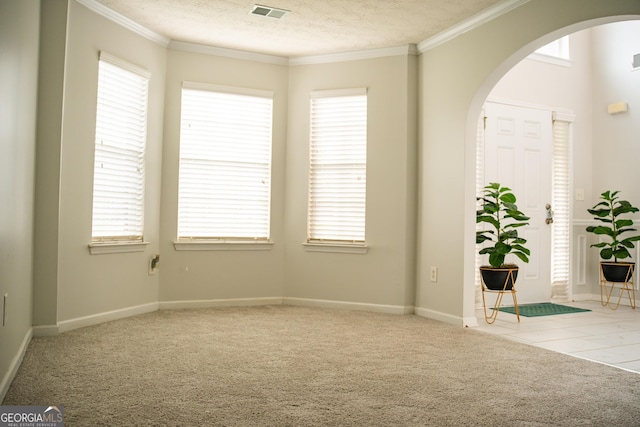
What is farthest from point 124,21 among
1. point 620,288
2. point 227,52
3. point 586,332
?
point 620,288

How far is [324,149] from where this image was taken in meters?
5.34

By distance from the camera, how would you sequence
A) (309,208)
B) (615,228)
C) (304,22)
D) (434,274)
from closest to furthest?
1. (304,22)
2. (434,274)
3. (309,208)
4. (615,228)

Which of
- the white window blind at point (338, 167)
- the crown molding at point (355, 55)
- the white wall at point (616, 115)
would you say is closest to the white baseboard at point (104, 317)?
the white window blind at point (338, 167)

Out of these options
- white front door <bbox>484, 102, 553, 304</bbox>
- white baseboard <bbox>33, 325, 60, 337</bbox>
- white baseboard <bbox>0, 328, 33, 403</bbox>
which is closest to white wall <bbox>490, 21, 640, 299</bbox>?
white front door <bbox>484, 102, 553, 304</bbox>

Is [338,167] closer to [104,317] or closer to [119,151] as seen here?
[119,151]

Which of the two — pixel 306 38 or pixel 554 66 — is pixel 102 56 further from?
pixel 554 66

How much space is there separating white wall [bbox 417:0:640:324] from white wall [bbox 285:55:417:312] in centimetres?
13

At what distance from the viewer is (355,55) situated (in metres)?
5.23

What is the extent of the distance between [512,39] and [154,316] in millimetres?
3742

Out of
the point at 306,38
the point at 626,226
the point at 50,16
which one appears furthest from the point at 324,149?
the point at 626,226

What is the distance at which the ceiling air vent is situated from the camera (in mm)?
4168

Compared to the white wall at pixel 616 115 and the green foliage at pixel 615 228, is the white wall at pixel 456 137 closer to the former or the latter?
the green foliage at pixel 615 228

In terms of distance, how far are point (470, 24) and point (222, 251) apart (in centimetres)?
309

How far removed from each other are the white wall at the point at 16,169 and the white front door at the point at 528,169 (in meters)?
4.18
